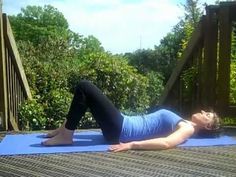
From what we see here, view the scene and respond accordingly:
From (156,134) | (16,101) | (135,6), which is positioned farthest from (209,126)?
(135,6)

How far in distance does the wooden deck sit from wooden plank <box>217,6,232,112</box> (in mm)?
1774

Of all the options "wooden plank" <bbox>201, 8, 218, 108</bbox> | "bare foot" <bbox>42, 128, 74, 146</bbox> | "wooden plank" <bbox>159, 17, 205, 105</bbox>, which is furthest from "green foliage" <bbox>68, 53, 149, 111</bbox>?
"bare foot" <bbox>42, 128, 74, 146</bbox>

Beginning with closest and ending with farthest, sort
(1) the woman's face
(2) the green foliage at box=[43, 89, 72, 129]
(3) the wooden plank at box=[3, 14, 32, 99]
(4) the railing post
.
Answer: (1) the woman's face
(4) the railing post
(3) the wooden plank at box=[3, 14, 32, 99]
(2) the green foliage at box=[43, 89, 72, 129]

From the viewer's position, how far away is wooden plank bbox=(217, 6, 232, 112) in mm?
5906

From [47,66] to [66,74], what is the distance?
448 millimetres

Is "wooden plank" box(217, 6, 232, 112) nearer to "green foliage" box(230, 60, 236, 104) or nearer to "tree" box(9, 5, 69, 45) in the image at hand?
"green foliage" box(230, 60, 236, 104)


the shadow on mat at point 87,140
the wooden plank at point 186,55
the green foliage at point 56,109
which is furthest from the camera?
the green foliage at point 56,109

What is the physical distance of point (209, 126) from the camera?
486 cm

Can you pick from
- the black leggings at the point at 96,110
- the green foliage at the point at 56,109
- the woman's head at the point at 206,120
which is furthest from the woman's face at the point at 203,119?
the green foliage at the point at 56,109

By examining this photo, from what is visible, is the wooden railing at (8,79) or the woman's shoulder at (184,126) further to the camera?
the wooden railing at (8,79)

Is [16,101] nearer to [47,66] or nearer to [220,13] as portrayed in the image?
[47,66]

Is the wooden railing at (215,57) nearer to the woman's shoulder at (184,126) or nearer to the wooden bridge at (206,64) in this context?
the wooden bridge at (206,64)

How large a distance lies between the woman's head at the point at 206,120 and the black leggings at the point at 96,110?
2.56ft

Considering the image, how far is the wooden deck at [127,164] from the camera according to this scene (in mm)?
3328
